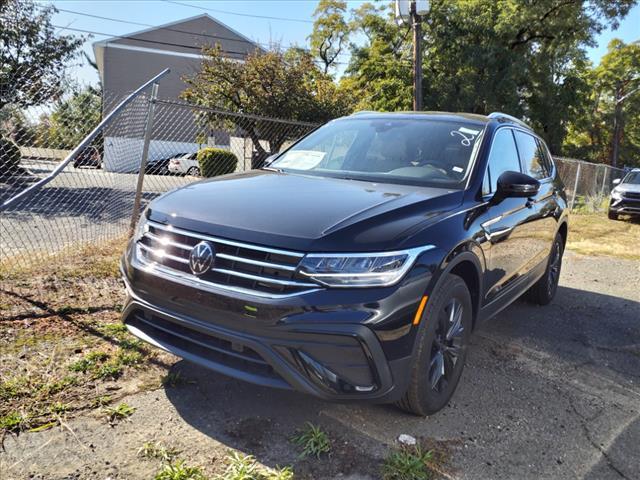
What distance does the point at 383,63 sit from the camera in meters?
25.0

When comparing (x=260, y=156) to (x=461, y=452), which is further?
(x=260, y=156)

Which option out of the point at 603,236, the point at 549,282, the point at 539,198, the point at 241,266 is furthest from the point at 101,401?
the point at 603,236

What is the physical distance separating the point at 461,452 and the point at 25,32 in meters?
17.3

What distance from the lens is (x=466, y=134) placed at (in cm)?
367

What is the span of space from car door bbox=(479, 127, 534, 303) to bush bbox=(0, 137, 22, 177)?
19.5 ft

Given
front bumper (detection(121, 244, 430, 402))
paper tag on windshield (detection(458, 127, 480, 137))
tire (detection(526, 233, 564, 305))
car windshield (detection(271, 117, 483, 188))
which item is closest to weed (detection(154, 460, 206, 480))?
front bumper (detection(121, 244, 430, 402))

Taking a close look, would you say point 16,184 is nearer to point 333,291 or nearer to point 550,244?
point 333,291

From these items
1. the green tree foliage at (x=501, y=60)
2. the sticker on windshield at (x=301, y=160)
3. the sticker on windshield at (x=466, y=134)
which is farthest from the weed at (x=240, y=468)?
the green tree foliage at (x=501, y=60)

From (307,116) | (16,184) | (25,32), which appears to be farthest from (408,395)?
(25,32)

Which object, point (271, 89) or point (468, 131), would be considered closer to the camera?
point (468, 131)

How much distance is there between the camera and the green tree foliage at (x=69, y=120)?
606cm

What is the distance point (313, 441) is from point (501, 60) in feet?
75.5

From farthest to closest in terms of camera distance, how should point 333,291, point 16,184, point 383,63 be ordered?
point 383,63, point 16,184, point 333,291

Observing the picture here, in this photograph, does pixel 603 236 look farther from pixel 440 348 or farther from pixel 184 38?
pixel 184 38
